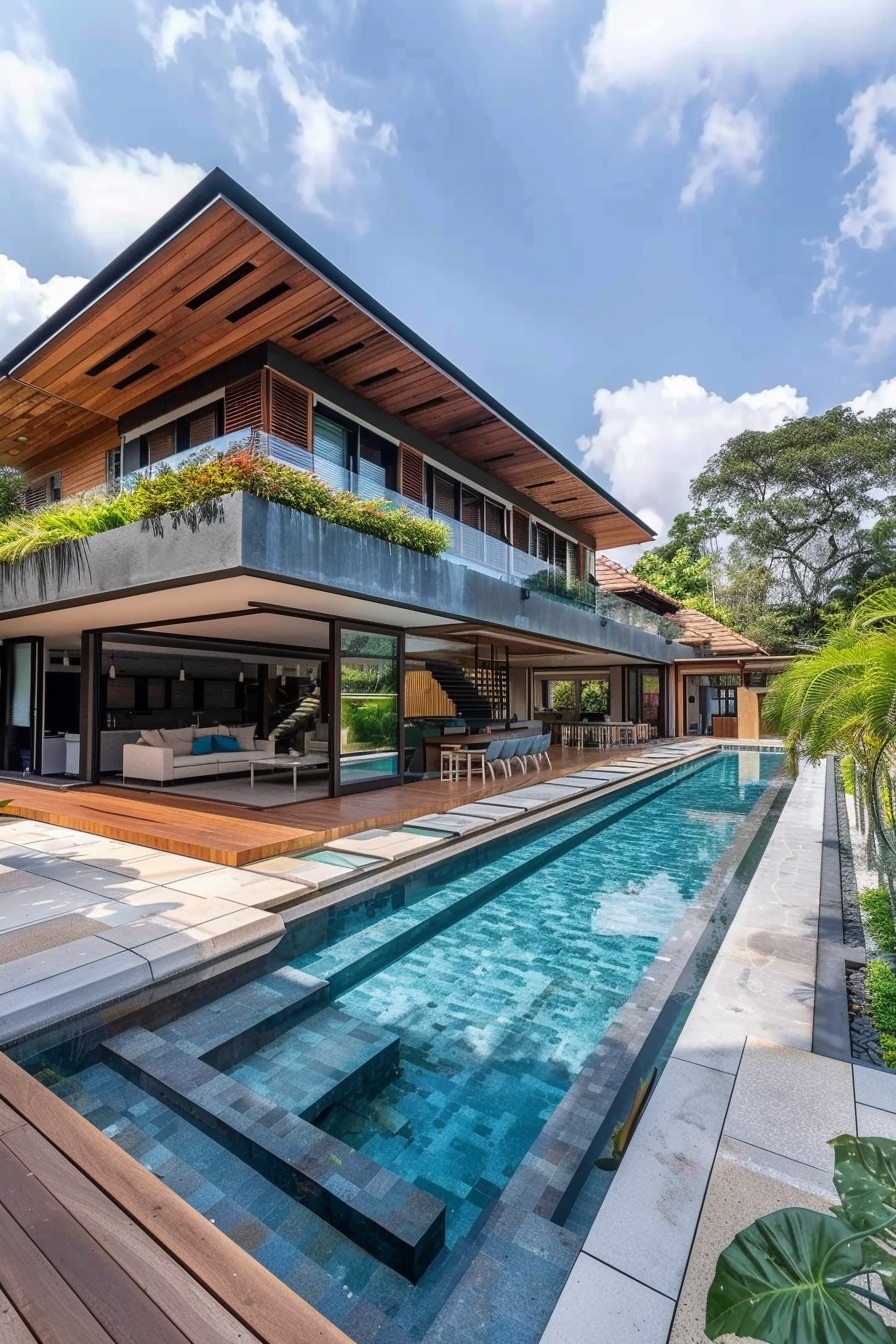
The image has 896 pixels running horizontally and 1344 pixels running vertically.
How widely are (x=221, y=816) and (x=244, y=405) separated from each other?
19.4 feet

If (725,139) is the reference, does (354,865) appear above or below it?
below

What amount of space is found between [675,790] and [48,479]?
49.3 ft

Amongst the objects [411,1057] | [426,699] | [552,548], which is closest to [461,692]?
[426,699]

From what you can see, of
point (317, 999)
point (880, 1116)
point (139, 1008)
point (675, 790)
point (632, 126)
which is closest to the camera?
point (880, 1116)

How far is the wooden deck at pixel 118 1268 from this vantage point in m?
1.59

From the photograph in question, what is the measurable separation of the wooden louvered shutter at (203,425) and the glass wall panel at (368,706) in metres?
3.77

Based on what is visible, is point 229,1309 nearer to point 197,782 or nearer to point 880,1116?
point 880,1116

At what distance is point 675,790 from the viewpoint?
44.0 feet

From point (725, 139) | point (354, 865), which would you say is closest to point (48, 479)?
point (354, 865)

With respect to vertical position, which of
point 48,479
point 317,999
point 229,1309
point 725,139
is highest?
point 725,139

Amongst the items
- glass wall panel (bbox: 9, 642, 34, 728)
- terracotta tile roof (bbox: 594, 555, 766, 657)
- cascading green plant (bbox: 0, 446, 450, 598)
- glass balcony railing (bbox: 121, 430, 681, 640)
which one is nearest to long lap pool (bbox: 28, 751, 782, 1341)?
cascading green plant (bbox: 0, 446, 450, 598)

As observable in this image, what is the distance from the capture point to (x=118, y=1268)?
5.79 feet

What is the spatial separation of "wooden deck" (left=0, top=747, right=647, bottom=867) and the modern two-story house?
0.90 meters

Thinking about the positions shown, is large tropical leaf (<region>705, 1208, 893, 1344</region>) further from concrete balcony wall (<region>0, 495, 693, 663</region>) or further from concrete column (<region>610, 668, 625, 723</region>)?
concrete column (<region>610, 668, 625, 723</region>)
